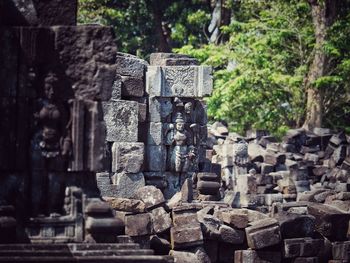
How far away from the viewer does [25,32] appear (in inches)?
392

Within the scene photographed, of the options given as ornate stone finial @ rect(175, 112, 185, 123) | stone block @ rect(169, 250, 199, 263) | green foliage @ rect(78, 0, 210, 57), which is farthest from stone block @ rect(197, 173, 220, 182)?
green foliage @ rect(78, 0, 210, 57)

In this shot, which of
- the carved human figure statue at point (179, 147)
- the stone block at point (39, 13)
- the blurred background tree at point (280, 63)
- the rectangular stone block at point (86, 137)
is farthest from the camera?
the blurred background tree at point (280, 63)

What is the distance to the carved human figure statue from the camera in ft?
64.2

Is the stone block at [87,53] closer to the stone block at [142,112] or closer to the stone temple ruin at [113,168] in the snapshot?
the stone temple ruin at [113,168]

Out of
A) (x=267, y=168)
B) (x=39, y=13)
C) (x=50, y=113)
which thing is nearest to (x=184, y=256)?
(x=50, y=113)

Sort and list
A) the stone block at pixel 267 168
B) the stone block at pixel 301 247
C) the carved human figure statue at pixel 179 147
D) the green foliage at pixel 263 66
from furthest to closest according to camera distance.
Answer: the green foliage at pixel 263 66
the stone block at pixel 267 168
the carved human figure statue at pixel 179 147
the stone block at pixel 301 247

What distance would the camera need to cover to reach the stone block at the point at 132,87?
18.6 meters

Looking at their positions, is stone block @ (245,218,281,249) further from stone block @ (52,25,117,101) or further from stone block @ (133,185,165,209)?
stone block @ (52,25,117,101)

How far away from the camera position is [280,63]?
36750 millimetres

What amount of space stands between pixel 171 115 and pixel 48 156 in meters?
9.88

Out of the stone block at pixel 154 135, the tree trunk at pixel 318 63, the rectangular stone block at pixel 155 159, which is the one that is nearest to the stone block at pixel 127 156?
the rectangular stone block at pixel 155 159

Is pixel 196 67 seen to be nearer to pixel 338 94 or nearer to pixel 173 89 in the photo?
pixel 173 89

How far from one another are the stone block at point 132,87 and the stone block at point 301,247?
538cm

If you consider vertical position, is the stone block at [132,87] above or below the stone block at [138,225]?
above
